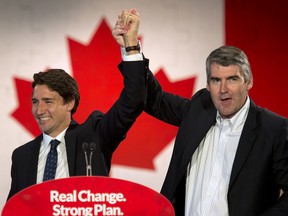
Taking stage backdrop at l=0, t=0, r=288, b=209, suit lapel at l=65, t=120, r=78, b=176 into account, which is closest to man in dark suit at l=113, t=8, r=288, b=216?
suit lapel at l=65, t=120, r=78, b=176

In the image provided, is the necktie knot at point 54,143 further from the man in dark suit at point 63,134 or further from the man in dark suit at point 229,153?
the man in dark suit at point 229,153

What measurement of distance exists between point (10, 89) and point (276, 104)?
1581 millimetres

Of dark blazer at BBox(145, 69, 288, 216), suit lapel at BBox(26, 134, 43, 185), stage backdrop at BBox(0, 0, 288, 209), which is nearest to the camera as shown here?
dark blazer at BBox(145, 69, 288, 216)

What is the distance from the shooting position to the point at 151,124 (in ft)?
11.4

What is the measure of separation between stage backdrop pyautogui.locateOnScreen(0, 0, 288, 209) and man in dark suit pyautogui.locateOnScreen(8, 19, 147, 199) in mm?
1144

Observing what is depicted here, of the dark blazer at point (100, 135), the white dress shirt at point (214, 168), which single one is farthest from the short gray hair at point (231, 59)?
the dark blazer at point (100, 135)

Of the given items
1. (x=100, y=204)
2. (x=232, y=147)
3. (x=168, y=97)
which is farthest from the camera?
(x=168, y=97)

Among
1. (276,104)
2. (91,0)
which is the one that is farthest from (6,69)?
(276,104)

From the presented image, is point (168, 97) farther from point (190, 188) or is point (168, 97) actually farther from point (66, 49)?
point (66, 49)

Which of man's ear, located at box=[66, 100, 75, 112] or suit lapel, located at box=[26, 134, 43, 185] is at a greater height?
man's ear, located at box=[66, 100, 75, 112]

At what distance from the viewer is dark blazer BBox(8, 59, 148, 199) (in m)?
1.95

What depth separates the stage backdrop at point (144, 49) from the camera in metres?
3.41

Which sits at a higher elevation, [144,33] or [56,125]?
[144,33]

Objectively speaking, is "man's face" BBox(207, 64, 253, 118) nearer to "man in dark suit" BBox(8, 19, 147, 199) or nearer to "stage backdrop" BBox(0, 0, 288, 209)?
"man in dark suit" BBox(8, 19, 147, 199)
